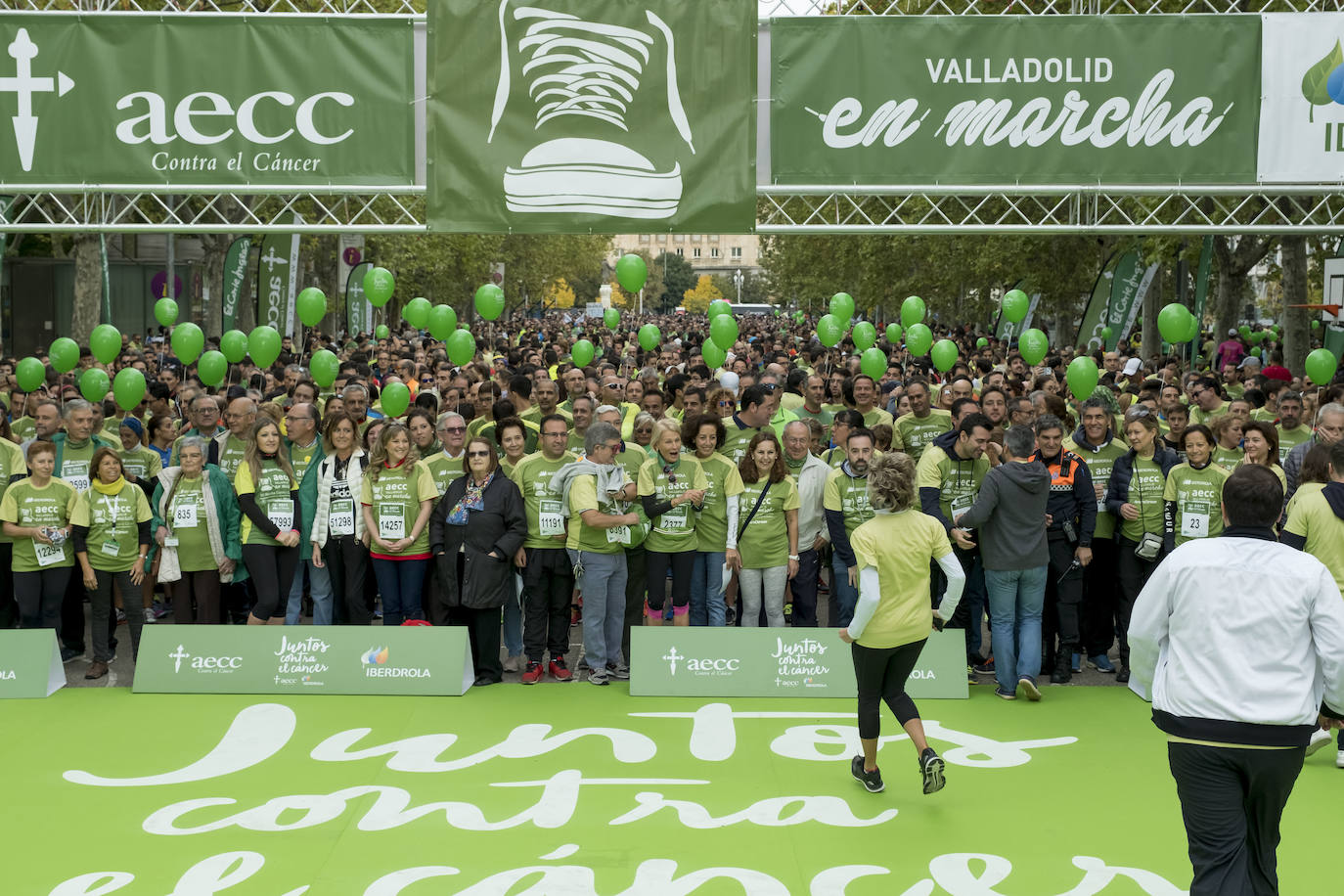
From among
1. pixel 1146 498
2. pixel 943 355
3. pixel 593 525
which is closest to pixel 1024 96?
pixel 1146 498

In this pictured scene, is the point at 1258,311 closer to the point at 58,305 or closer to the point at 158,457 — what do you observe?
the point at 58,305

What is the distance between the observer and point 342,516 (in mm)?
9117

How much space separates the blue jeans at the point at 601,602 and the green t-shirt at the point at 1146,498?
3.38 meters

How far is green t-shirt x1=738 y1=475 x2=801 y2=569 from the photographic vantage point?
29.9 feet

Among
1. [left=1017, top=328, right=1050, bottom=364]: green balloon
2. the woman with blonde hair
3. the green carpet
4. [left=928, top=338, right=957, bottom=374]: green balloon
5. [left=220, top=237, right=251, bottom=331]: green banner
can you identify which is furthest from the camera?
[left=220, top=237, right=251, bottom=331]: green banner

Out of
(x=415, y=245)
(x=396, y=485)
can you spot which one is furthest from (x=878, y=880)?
(x=415, y=245)

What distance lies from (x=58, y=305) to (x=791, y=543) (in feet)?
136

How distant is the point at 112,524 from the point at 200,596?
0.74 m

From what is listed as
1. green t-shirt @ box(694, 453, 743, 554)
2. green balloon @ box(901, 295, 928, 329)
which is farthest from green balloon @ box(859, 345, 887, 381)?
green t-shirt @ box(694, 453, 743, 554)

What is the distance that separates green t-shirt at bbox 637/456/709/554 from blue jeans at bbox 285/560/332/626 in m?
2.22

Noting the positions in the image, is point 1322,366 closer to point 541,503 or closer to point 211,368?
point 541,503

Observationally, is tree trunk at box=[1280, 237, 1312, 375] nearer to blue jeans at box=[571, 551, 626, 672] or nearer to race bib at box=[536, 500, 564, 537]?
blue jeans at box=[571, 551, 626, 672]

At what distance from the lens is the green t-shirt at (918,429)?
36.0 feet

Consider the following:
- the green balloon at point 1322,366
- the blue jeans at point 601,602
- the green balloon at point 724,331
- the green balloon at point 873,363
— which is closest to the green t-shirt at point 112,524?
the blue jeans at point 601,602
